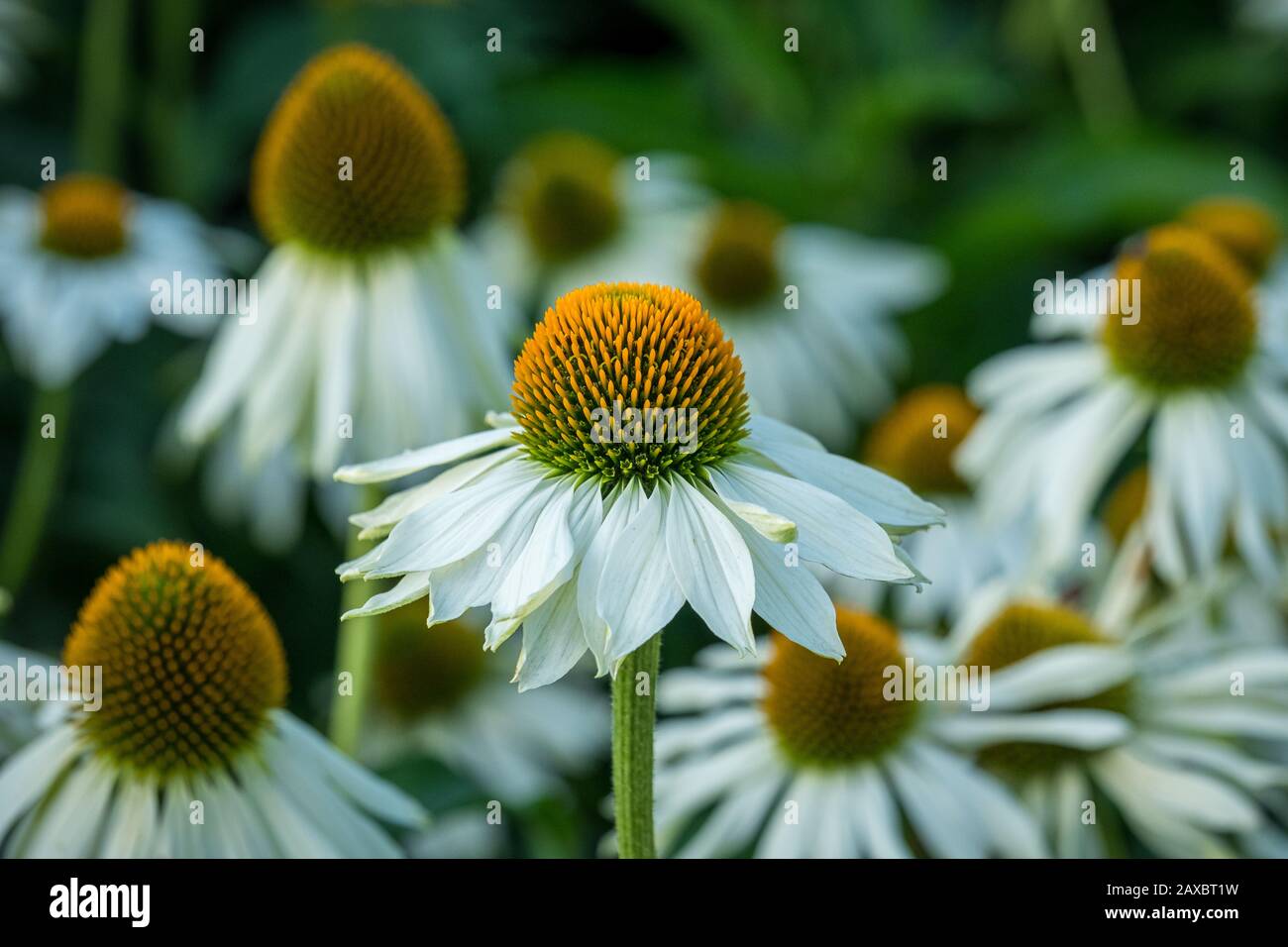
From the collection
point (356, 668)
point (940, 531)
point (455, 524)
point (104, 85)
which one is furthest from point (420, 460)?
point (104, 85)

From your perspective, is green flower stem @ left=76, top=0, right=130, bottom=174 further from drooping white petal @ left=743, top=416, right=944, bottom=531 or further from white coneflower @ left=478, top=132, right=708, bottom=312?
drooping white petal @ left=743, top=416, right=944, bottom=531

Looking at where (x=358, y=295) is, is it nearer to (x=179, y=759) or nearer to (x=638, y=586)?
(x=179, y=759)

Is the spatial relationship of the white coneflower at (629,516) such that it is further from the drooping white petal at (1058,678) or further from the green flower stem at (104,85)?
the green flower stem at (104,85)

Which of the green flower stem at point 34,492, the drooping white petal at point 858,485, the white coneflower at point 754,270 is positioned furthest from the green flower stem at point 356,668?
the white coneflower at point 754,270

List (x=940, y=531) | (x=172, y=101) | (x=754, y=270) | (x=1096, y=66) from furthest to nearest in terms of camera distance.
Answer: (x=1096, y=66) < (x=172, y=101) < (x=754, y=270) < (x=940, y=531)

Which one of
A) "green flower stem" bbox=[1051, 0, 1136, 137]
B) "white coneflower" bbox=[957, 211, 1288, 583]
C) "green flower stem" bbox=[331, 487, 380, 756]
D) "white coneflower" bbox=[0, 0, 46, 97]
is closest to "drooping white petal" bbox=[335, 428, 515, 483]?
"green flower stem" bbox=[331, 487, 380, 756]
